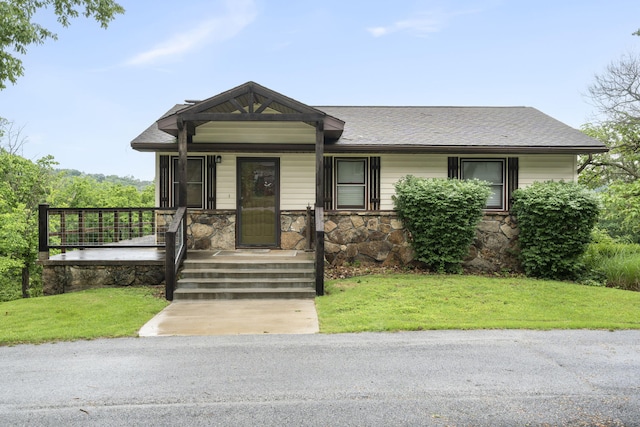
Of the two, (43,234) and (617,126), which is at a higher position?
(617,126)

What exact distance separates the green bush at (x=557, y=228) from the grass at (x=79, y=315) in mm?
7859

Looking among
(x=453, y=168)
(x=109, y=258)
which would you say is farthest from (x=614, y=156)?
(x=109, y=258)

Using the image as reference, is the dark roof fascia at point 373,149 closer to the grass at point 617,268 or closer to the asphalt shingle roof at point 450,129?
the asphalt shingle roof at point 450,129

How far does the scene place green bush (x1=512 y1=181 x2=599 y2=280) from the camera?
9.47 meters

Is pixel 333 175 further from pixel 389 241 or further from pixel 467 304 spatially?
pixel 467 304

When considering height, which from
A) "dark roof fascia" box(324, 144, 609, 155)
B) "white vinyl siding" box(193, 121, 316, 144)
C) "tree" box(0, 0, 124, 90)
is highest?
"tree" box(0, 0, 124, 90)

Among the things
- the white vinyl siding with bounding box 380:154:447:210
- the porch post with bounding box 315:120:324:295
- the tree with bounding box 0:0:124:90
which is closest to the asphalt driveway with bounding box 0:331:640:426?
the porch post with bounding box 315:120:324:295

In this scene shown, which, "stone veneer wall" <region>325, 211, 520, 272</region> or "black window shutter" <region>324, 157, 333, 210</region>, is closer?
"stone veneer wall" <region>325, 211, 520, 272</region>

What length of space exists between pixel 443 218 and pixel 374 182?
236 cm

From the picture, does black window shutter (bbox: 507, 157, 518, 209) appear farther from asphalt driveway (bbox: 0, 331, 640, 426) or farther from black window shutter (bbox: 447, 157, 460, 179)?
asphalt driveway (bbox: 0, 331, 640, 426)

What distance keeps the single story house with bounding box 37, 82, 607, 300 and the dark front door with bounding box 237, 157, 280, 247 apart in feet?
0.08

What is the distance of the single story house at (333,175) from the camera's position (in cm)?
1052

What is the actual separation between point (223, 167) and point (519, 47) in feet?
65.5

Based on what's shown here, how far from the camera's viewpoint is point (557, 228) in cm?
960
